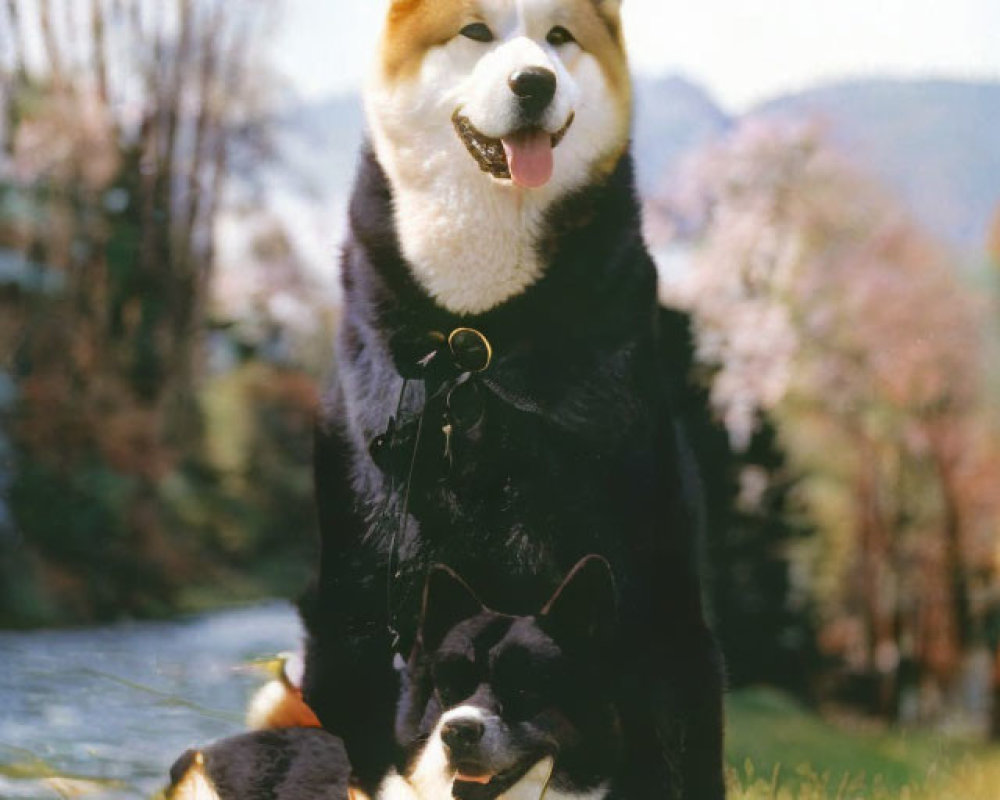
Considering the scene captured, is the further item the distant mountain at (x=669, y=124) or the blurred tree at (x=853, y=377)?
the blurred tree at (x=853, y=377)

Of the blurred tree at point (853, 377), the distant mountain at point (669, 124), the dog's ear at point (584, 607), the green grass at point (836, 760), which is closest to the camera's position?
the dog's ear at point (584, 607)

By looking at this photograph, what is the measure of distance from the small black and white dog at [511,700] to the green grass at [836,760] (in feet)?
1.59

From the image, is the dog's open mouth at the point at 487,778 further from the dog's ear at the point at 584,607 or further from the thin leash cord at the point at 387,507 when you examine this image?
the thin leash cord at the point at 387,507

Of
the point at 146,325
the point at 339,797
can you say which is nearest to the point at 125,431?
the point at 146,325

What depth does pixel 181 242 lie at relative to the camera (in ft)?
9.29

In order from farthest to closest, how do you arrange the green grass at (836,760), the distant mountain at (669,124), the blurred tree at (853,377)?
the blurred tree at (853,377) → the green grass at (836,760) → the distant mountain at (669,124)

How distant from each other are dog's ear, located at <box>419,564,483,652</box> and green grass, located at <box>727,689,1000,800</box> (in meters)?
0.72

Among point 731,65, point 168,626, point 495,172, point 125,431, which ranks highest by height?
point 731,65

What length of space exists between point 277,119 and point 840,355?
1570 millimetres

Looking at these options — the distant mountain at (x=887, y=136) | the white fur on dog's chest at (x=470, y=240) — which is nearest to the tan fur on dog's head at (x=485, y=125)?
the white fur on dog's chest at (x=470, y=240)

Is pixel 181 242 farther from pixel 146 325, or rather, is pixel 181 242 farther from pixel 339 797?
pixel 339 797

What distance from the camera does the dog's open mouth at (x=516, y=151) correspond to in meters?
2.23

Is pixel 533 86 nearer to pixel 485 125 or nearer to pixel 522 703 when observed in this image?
pixel 485 125

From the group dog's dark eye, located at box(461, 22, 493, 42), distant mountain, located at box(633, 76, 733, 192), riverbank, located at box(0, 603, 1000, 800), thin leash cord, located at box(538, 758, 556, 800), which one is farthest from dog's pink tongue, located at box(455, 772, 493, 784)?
dog's dark eye, located at box(461, 22, 493, 42)
